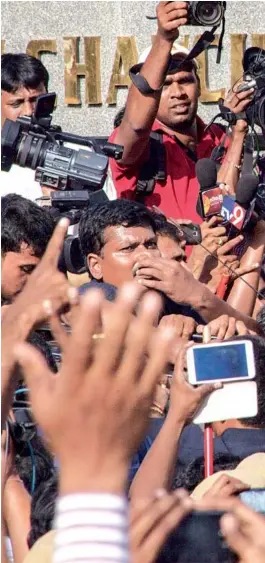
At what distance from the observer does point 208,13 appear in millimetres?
4770

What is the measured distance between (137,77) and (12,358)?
2.59 meters

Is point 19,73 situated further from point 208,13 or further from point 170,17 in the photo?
point 170,17

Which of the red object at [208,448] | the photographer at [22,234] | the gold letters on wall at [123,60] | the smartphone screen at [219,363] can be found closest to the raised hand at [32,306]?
the smartphone screen at [219,363]

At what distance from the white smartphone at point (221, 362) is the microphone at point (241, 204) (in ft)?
6.14

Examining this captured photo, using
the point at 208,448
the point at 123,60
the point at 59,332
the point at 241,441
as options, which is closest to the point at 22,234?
the point at 241,441

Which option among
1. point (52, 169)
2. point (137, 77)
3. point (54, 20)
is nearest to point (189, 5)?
point (137, 77)

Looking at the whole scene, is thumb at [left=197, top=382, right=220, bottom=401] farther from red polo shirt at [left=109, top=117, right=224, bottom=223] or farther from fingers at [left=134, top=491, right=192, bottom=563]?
red polo shirt at [left=109, top=117, right=224, bottom=223]

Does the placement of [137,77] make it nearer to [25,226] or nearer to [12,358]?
[25,226]

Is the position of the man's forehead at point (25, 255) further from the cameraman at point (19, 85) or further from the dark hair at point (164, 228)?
the cameraman at point (19, 85)

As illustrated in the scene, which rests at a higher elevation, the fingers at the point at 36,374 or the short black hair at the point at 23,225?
the fingers at the point at 36,374

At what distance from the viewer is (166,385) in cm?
389

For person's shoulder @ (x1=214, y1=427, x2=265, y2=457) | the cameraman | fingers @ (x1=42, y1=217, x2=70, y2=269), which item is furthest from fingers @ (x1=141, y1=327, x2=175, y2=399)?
the cameraman

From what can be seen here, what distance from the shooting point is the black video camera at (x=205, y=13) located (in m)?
4.61

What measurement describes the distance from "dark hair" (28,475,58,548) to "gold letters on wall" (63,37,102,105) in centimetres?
388
